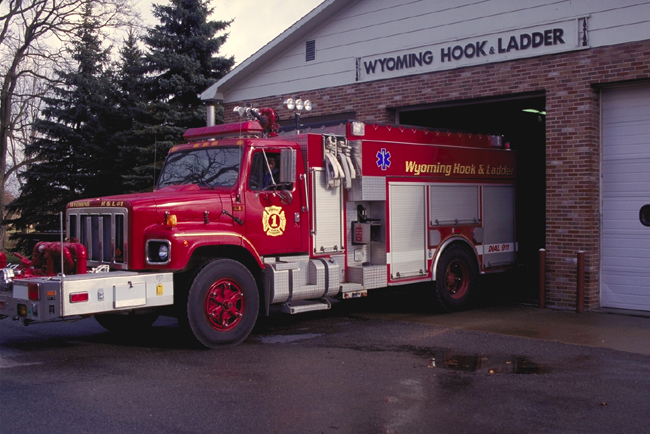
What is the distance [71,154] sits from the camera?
25719 mm

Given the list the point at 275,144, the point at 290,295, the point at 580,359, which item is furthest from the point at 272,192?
the point at 580,359

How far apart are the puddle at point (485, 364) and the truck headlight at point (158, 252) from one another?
10.2 ft

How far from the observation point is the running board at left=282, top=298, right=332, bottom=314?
9281mm

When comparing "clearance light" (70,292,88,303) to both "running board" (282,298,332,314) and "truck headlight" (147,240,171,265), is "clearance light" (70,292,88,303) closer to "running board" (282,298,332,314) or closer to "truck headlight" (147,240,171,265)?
"truck headlight" (147,240,171,265)

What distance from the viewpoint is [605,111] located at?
11.6 m

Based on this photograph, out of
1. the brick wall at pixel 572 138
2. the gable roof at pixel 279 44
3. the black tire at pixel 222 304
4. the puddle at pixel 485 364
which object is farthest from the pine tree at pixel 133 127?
the puddle at pixel 485 364

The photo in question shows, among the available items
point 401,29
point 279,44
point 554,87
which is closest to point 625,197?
point 554,87

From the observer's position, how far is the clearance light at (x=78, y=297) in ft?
24.2

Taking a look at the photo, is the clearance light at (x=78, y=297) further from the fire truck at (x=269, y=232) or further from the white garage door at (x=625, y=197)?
the white garage door at (x=625, y=197)

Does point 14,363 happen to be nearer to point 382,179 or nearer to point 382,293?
point 382,179

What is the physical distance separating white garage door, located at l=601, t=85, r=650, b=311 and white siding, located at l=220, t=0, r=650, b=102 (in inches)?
41.3

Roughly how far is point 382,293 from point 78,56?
18.7 m

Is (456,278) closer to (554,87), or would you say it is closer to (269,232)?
(554,87)

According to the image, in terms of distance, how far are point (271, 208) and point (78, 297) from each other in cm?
274
